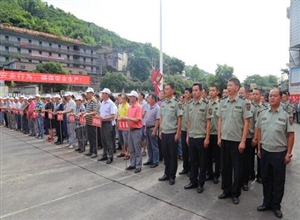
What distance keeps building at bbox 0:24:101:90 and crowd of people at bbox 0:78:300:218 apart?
49.8m

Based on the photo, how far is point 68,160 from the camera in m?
6.27

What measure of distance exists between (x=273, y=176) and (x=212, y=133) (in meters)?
1.48

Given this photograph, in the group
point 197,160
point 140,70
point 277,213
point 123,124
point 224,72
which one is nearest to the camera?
point 277,213

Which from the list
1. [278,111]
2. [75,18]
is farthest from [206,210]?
[75,18]

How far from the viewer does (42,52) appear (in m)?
57.7

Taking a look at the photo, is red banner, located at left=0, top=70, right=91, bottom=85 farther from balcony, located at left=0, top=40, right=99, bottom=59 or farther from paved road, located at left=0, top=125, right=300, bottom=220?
balcony, located at left=0, top=40, right=99, bottom=59

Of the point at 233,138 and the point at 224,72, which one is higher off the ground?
the point at 224,72

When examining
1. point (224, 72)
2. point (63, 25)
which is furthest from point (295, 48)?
point (63, 25)

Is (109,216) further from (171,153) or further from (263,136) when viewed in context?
(263,136)

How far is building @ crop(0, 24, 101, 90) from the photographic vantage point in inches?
2036

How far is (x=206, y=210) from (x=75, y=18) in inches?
4080

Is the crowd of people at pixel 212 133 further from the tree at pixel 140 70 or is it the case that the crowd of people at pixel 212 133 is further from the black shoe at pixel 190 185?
the tree at pixel 140 70

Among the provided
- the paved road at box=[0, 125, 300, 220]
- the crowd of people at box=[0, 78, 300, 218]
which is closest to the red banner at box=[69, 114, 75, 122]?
the crowd of people at box=[0, 78, 300, 218]

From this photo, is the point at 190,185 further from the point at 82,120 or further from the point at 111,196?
the point at 82,120
